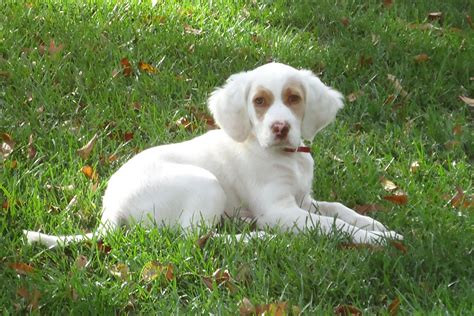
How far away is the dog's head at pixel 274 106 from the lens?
14.2ft

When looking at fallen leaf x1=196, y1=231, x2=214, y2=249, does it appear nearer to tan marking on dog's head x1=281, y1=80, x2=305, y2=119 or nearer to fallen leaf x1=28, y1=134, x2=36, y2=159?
tan marking on dog's head x1=281, y1=80, x2=305, y2=119

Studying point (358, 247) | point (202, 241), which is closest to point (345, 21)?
point (358, 247)

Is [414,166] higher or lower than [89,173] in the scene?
lower

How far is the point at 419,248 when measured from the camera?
12.7ft

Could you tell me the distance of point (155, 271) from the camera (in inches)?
148

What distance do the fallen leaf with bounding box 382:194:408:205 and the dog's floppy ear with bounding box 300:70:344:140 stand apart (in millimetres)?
566

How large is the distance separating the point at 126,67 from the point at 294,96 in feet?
7.74

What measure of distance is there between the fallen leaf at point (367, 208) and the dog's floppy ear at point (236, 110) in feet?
2.48

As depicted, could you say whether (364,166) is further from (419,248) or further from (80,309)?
(80,309)

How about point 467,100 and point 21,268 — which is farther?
point 467,100

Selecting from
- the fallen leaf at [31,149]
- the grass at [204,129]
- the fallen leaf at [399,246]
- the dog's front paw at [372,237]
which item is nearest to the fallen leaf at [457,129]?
the grass at [204,129]

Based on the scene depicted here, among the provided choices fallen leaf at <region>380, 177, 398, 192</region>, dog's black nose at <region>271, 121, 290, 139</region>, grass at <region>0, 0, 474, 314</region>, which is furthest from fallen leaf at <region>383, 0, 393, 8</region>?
dog's black nose at <region>271, 121, 290, 139</region>

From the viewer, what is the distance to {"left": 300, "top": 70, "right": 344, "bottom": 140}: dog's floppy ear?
14.8 feet

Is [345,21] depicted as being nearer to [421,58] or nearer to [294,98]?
[421,58]
